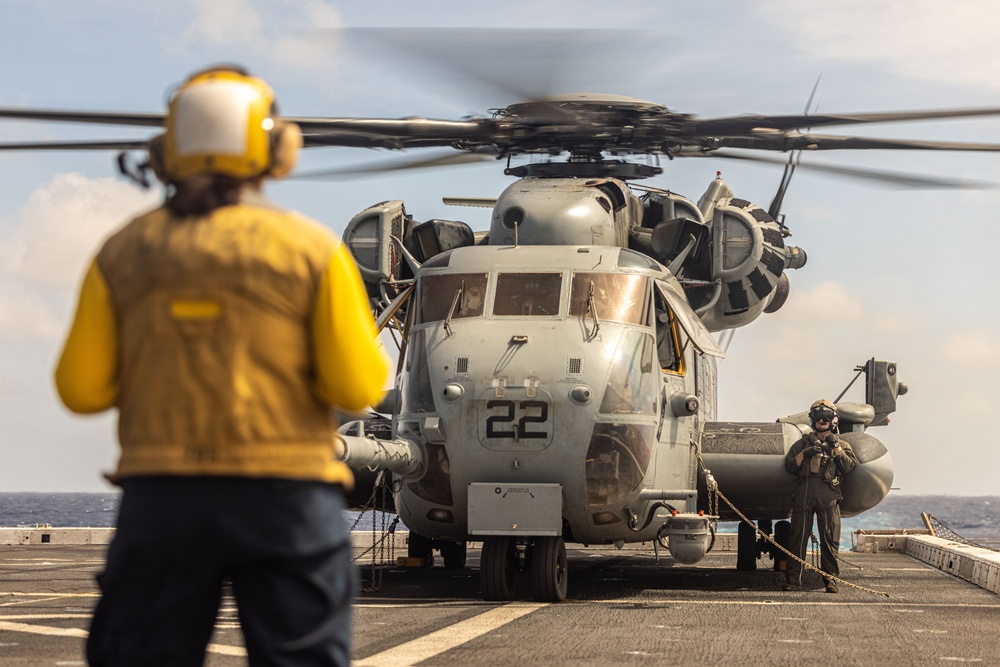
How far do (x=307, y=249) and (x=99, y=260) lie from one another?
0.55 m

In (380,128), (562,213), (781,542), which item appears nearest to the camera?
(380,128)

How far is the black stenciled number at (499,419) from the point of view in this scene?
12.7 metres

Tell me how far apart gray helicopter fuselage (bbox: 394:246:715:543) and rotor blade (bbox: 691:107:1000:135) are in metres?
1.72

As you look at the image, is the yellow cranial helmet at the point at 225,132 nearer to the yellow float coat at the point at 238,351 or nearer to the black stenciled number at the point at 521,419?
the yellow float coat at the point at 238,351

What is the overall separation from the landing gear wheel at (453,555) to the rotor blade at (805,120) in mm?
6551

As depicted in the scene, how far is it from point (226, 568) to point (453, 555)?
47.1 ft

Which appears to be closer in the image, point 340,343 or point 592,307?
point 340,343

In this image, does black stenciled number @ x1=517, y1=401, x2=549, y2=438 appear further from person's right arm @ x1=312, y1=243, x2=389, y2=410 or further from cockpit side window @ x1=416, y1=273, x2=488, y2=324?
person's right arm @ x1=312, y1=243, x2=389, y2=410

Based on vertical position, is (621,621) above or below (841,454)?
below

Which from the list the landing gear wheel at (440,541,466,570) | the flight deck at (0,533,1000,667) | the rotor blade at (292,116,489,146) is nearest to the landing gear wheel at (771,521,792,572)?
the flight deck at (0,533,1000,667)

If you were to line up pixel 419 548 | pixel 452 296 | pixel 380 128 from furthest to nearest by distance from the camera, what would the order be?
pixel 419 548, pixel 452 296, pixel 380 128

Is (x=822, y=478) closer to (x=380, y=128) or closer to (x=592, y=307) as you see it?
(x=592, y=307)

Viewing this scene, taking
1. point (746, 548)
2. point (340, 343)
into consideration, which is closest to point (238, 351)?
point (340, 343)

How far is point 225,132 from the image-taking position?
11.3ft
